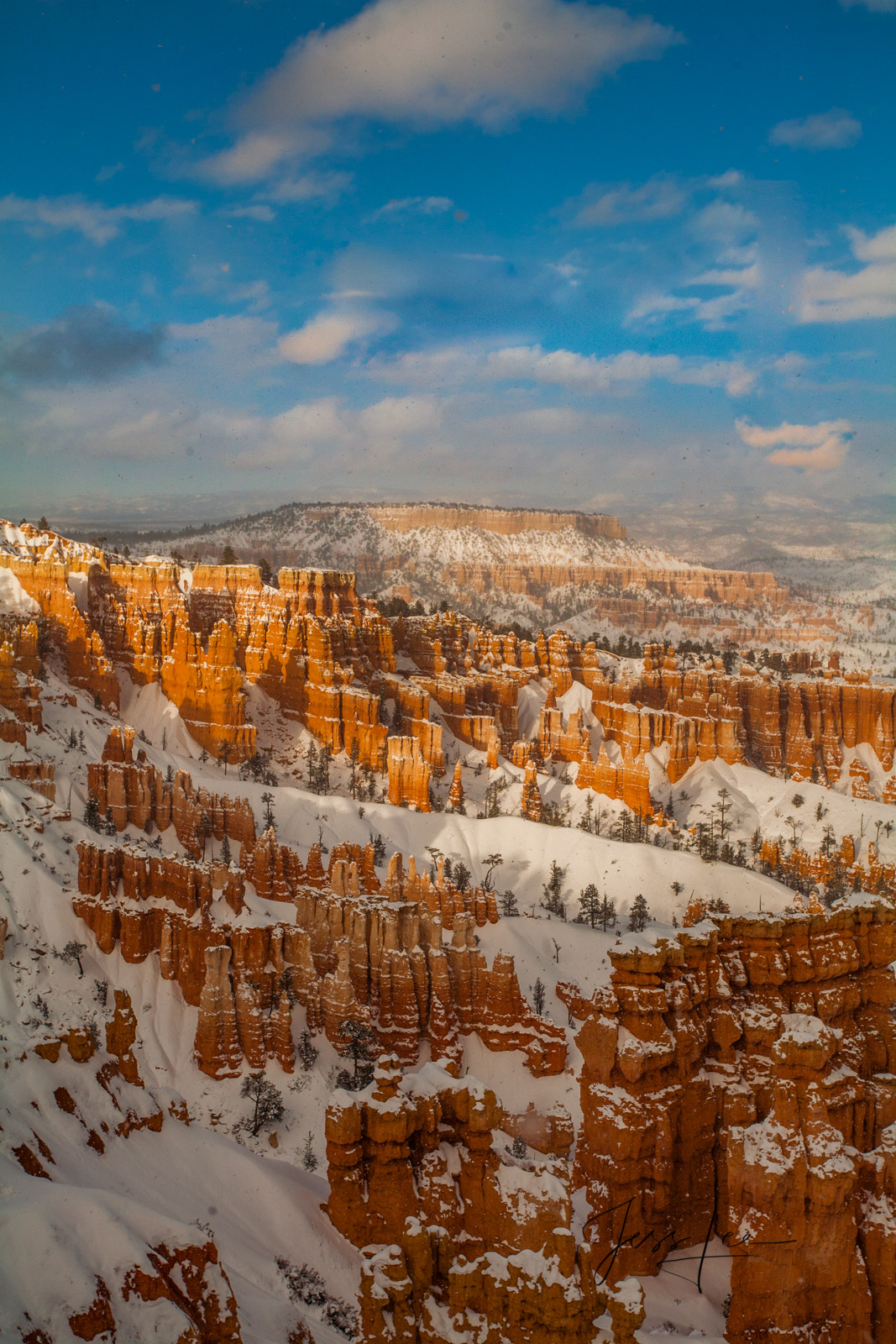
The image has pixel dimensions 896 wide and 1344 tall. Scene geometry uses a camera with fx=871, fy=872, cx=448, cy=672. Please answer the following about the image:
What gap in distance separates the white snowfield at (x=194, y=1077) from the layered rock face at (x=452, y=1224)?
50 cm

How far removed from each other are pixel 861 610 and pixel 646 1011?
5575 inches

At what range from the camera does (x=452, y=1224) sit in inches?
465

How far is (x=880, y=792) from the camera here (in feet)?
228

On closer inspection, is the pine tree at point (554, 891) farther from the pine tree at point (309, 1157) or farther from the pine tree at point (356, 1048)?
the pine tree at point (309, 1157)

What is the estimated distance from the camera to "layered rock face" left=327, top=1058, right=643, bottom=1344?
1014 centimetres

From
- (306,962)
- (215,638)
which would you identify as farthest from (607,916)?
(215,638)

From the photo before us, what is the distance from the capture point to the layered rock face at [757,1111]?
1212cm

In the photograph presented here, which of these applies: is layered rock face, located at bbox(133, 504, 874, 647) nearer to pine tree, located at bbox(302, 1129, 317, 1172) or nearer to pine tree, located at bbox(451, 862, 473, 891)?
pine tree, located at bbox(451, 862, 473, 891)

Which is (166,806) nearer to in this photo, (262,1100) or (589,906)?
(262,1100)

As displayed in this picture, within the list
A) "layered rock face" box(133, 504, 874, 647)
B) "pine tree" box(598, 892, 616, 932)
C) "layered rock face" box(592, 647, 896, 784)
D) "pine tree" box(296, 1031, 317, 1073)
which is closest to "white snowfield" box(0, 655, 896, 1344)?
Result: "pine tree" box(296, 1031, 317, 1073)

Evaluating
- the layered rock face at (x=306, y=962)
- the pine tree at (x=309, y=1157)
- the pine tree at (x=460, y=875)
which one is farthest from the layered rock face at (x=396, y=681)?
the pine tree at (x=309, y=1157)

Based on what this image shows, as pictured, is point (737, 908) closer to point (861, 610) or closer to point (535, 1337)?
point (535, 1337)

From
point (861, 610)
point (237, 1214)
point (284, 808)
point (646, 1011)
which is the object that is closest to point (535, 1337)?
point (646, 1011)

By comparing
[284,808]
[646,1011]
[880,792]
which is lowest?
[880,792]
